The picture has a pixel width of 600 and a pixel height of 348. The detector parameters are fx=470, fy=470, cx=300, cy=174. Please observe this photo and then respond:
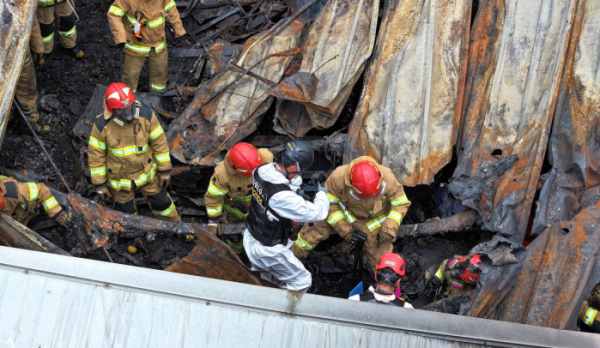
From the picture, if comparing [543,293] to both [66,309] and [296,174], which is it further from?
[66,309]

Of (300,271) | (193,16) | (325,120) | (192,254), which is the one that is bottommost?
(300,271)

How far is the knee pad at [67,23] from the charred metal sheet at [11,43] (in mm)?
1660

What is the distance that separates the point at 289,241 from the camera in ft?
12.7

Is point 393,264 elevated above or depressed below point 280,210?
below

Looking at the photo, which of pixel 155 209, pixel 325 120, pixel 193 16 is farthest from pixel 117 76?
pixel 325 120

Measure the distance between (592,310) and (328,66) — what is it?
3277 millimetres

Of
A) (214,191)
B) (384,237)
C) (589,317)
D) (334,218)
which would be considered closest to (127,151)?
(214,191)

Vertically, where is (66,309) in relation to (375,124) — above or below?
below

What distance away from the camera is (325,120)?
4.84 metres

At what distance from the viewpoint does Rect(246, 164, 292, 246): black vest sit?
11.4 feet

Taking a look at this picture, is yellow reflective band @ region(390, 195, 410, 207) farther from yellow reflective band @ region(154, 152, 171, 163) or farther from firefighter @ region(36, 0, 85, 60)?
firefighter @ region(36, 0, 85, 60)

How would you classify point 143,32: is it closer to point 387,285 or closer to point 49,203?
point 49,203

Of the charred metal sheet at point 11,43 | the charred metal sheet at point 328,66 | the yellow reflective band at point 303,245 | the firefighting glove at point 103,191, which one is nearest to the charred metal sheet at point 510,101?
the charred metal sheet at point 328,66

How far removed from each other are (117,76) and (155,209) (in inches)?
91.7
